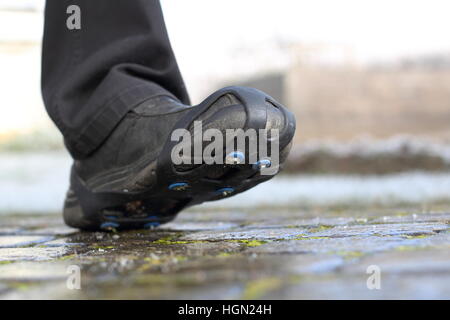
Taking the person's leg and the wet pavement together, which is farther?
the person's leg

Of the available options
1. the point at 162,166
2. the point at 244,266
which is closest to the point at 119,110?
the point at 162,166

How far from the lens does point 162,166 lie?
140 cm

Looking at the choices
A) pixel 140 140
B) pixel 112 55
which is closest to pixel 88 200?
pixel 140 140

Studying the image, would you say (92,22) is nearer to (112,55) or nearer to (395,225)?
(112,55)

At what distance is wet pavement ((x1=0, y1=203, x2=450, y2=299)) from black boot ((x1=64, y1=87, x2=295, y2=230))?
13 centimetres

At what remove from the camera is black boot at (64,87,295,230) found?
1324 mm

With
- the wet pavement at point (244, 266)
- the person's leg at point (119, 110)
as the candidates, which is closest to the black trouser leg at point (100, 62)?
the person's leg at point (119, 110)

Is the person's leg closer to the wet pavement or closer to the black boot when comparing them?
the black boot

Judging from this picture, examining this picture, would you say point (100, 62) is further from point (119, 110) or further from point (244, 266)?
point (244, 266)

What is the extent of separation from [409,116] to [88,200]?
24.1 ft

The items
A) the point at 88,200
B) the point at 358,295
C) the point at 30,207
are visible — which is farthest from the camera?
the point at 30,207

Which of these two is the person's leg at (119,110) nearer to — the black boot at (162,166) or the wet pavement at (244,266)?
the black boot at (162,166)

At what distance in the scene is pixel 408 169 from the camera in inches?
201

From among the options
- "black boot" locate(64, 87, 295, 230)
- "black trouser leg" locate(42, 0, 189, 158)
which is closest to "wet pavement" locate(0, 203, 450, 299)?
"black boot" locate(64, 87, 295, 230)
